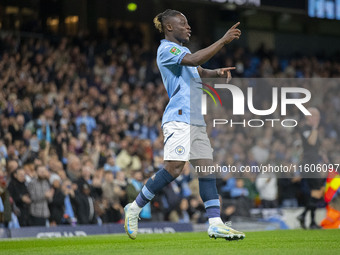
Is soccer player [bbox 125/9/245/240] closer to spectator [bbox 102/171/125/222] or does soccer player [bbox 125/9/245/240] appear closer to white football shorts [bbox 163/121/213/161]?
white football shorts [bbox 163/121/213/161]

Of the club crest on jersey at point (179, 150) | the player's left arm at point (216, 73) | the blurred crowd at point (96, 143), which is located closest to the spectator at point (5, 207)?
the blurred crowd at point (96, 143)

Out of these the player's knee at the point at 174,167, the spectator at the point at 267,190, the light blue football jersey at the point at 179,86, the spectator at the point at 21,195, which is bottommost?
the spectator at the point at 267,190

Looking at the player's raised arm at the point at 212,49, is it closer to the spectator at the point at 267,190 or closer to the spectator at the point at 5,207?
the spectator at the point at 5,207

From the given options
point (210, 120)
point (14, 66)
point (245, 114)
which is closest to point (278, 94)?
point (245, 114)

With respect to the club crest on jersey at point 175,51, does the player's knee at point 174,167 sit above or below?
below

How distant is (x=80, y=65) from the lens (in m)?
19.3

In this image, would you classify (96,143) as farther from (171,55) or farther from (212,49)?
(212,49)

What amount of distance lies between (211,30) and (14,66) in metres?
10.3

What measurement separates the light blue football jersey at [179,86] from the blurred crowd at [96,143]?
6.52 m

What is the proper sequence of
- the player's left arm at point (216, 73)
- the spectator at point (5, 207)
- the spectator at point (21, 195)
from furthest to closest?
1. the spectator at point (21, 195)
2. the spectator at point (5, 207)
3. the player's left arm at point (216, 73)

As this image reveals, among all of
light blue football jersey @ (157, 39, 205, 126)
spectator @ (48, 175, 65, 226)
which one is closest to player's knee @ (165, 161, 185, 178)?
light blue football jersey @ (157, 39, 205, 126)

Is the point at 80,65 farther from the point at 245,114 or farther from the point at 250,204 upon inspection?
the point at 250,204

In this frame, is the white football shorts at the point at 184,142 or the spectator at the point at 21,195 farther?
the spectator at the point at 21,195

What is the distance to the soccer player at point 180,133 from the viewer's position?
6.75 meters
